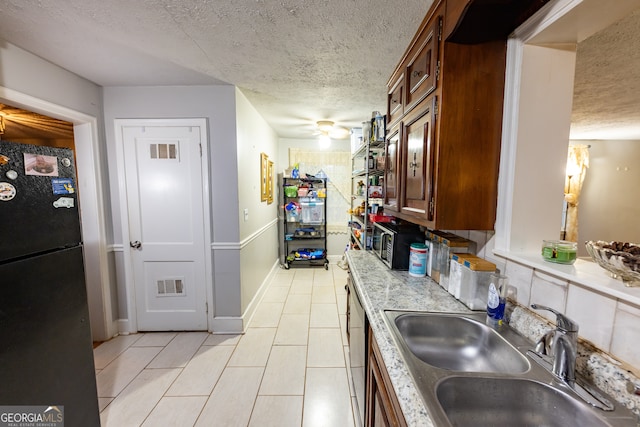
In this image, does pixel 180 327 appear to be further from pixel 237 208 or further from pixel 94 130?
pixel 94 130

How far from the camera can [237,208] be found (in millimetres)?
2467

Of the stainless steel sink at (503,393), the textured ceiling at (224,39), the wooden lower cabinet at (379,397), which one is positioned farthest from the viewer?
the textured ceiling at (224,39)

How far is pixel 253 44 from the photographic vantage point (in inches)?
67.2

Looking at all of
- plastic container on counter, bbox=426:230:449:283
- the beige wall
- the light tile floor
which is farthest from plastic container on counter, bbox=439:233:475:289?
the beige wall

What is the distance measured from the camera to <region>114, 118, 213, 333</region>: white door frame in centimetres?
238

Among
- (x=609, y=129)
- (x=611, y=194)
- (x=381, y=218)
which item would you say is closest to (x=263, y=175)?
(x=381, y=218)

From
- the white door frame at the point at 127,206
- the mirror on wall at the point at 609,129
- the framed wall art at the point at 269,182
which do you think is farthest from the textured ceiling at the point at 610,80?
the framed wall art at the point at 269,182

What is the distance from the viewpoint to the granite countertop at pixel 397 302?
27.6 inches

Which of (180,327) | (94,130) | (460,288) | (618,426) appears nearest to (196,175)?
(94,130)

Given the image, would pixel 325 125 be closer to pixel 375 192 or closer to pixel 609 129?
pixel 375 192

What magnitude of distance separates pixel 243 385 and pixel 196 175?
184 centimetres

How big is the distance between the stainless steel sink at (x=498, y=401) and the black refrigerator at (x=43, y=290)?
163 centimetres
